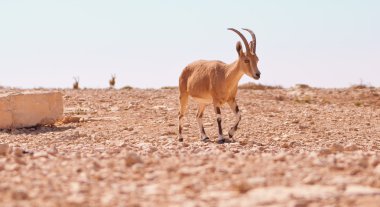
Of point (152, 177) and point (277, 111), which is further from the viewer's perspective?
point (277, 111)

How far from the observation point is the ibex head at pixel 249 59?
1451cm

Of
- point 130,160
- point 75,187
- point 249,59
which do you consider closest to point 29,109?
point 249,59

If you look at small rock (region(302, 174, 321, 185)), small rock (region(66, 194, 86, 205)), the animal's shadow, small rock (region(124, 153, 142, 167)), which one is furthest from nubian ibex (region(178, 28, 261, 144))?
small rock (region(66, 194, 86, 205))

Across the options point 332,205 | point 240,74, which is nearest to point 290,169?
point 332,205

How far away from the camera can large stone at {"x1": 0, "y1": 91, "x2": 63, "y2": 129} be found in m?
17.5

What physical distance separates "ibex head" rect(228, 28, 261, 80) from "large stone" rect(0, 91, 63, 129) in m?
5.67

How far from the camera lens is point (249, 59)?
14.6 metres

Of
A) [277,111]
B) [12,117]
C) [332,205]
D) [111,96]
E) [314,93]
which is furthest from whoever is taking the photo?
[314,93]

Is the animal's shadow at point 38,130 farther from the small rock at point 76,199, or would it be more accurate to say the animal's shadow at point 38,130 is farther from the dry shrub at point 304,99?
the small rock at point 76,199

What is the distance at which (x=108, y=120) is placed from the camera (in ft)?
61.5

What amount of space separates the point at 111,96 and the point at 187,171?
58.4 ft

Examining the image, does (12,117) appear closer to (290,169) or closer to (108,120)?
(108,120)

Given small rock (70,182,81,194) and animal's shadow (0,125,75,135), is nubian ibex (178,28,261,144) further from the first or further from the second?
small rock (70,182,81,194)

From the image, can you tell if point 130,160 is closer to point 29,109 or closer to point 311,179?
point 311,179
